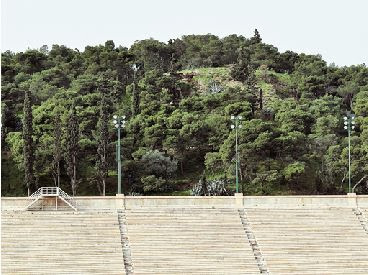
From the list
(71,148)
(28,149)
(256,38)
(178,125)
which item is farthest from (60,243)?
(256,38)

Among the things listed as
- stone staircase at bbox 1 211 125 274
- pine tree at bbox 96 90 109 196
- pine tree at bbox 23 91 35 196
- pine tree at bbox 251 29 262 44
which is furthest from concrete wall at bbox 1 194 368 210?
pine tree at bbox 251 29 262 44

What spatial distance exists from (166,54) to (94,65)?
509 inches

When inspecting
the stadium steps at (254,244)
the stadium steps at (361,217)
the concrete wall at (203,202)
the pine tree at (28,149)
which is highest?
the pine tree at (28,149)

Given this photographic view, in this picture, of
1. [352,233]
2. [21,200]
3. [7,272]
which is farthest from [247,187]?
[7,272]

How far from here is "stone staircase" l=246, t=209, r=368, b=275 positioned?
4294 centimetres

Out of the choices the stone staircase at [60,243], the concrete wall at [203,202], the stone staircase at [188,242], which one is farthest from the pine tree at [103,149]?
the stone staircase at [60,243]

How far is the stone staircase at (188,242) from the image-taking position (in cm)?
4219

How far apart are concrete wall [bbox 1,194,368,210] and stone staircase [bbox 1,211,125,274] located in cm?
73

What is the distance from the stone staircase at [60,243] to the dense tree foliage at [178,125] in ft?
38.8

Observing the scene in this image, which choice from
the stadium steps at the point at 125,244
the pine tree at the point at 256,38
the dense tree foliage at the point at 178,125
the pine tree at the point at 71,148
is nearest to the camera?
the stadium steps at the point at 125,244

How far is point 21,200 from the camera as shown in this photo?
46.8 m

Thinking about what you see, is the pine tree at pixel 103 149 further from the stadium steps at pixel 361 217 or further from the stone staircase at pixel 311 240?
the stadium steps at pixel 361 217

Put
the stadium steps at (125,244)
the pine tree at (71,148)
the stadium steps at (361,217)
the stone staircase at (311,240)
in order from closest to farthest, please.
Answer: the stadium steps at (125,244) < the stone staircase at (311,240) < the stadium steps at (361,217) < the pine tree at (71,148)

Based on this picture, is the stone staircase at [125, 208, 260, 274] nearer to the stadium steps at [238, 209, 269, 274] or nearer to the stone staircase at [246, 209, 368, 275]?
the stadium steps at [238, 209, 269, 274]
